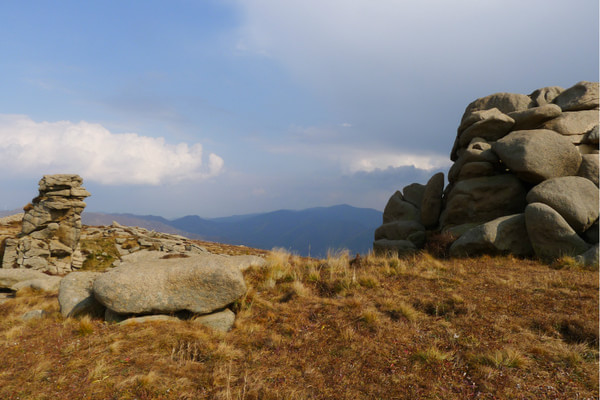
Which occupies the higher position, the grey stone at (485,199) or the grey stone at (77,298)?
the grey stone at (485,199)

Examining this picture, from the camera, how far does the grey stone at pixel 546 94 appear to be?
74.4 ft

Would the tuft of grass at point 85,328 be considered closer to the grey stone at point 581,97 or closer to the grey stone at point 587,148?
the grey stone at point 587,148

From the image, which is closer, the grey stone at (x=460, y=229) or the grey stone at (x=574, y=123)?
the grey stone at (x=460, y=229)

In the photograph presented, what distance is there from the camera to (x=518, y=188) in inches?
703

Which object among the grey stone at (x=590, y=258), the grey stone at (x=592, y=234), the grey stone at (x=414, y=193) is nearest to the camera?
the grey stone at (x=590, y=258)

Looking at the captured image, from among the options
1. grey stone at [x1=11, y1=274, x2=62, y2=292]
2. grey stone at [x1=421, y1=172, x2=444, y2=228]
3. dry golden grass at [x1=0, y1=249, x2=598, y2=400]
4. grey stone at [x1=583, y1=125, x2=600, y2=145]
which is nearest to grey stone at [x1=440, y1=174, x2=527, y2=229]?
grey stone at [x1=421, y1=172, x2=444, y2=228]

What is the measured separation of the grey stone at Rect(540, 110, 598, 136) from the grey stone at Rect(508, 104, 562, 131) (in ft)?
1.18

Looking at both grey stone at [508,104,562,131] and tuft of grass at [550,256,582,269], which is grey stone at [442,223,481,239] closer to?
tuft of grass at [550,256,582,269]

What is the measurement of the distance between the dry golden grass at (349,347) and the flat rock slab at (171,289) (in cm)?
69

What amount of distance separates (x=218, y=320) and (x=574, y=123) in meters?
23.9

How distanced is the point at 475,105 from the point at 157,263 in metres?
27.1

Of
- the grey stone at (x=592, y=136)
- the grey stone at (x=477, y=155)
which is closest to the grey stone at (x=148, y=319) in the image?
the grey stone at (x=477, y=155)

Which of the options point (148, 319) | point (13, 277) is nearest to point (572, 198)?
point (148, 319)

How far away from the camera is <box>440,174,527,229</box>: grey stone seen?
17906 mm
